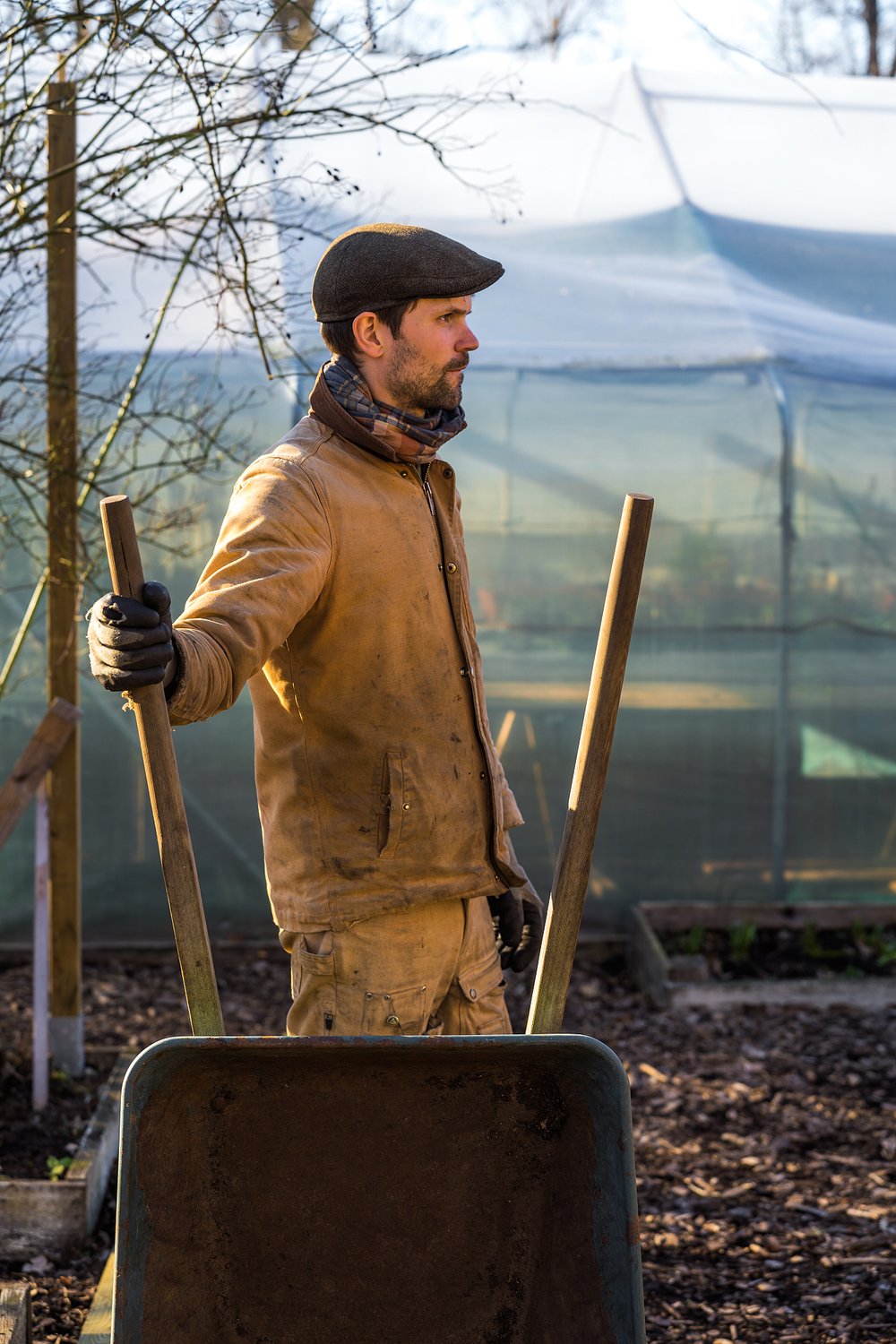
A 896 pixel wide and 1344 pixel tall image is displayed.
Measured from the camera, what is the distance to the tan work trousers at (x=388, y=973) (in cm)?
258

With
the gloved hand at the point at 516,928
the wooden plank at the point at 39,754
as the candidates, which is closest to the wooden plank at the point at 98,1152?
the wooden plank at the point at 39,754

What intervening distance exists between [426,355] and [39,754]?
2176 millimetres

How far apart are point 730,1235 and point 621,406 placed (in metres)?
3.92

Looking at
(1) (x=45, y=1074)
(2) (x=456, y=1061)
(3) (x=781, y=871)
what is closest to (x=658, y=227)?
(3) (x=781, y=871)

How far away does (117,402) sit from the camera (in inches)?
172

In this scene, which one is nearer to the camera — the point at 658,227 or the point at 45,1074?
the point at 45,1074

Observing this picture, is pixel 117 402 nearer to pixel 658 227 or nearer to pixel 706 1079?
pixel 706 1079

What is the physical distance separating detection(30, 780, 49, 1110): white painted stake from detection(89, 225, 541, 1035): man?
6.29ft

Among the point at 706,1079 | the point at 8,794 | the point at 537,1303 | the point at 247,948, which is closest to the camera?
the point at 537,1303

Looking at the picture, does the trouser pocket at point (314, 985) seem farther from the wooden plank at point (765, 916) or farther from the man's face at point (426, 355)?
the wooden plank at point (765, 916)

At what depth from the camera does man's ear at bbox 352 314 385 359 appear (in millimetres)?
2574

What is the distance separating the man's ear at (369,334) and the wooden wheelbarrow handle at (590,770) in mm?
577

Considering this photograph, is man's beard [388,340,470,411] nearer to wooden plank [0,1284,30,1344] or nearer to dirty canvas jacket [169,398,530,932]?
dirty canvas jacket [169,398,530,932]

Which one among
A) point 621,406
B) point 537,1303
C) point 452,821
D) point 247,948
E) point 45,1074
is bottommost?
point 247,948
